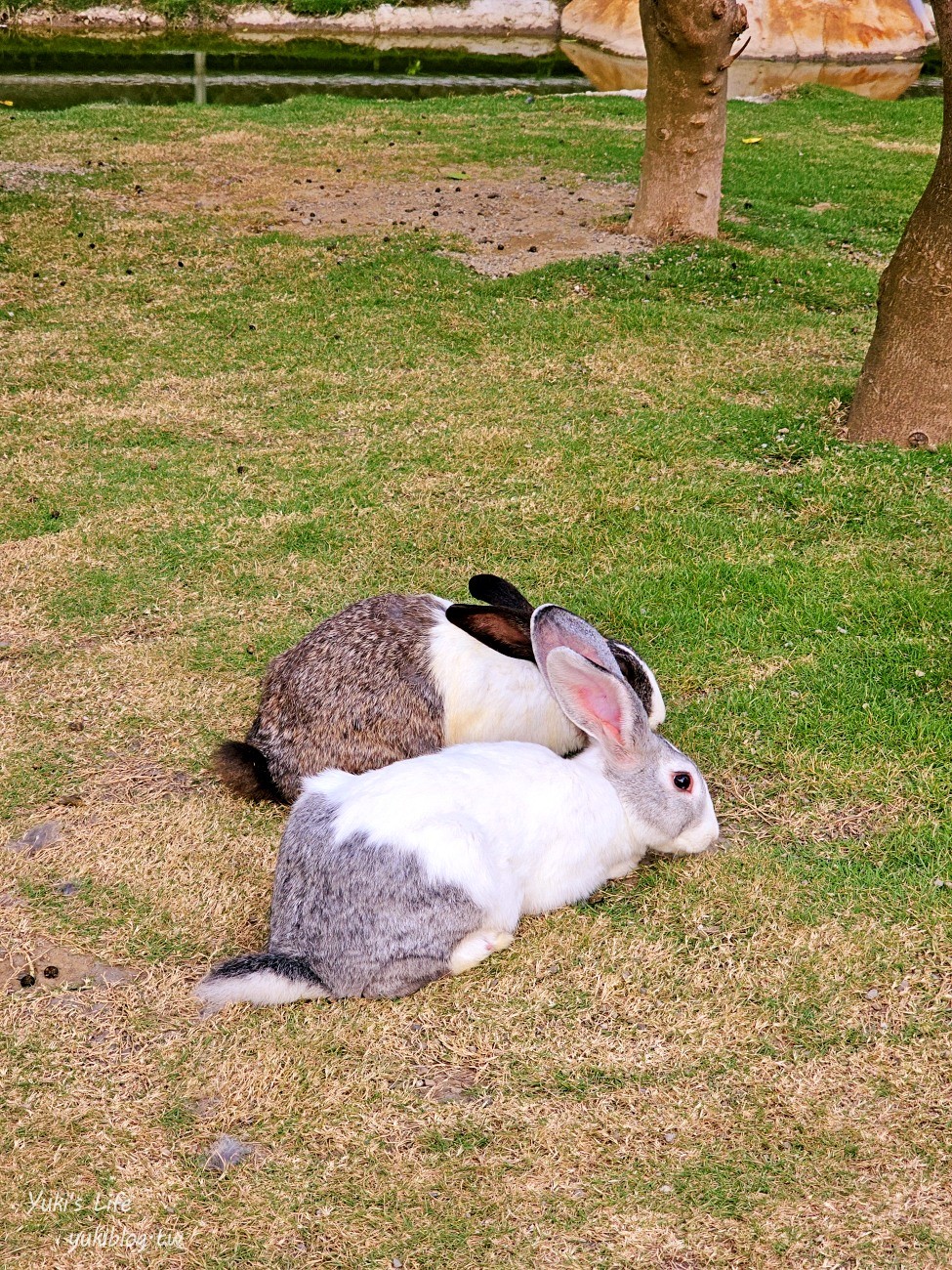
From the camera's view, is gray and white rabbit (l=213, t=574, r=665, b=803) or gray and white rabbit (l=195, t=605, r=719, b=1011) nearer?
gray and white rabbit (l=195, t=605, r=719, b=1011)

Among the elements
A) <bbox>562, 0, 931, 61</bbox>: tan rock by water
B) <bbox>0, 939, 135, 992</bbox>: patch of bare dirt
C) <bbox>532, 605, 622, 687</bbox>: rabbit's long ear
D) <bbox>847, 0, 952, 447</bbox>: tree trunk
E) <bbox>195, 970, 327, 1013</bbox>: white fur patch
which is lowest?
<bbox>0, 939, 135, 992</bbox>: patch of bare dirt

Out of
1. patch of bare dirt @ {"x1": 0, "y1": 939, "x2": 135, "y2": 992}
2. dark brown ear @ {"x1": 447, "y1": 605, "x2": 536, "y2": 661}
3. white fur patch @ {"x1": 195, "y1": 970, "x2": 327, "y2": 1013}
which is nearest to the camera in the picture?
white fur patch @ {"x1": 195, "y1": 970, "x2": 327, "y2": 1013}

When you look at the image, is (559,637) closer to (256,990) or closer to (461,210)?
(256,990)

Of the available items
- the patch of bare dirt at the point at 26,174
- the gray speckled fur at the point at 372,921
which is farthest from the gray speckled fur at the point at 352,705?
the patch of bare dirt at the point at 26,174

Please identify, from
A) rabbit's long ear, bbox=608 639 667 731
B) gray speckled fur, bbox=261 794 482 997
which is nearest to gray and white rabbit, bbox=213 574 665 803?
rabbit's long ear, bbox=608 639 667 731

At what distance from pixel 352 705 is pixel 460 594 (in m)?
1.30

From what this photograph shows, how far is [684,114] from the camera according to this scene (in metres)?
9.34

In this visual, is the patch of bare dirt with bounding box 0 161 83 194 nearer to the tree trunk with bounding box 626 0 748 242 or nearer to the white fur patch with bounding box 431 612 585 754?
the tree trunk with bounding box 626 0 748 242

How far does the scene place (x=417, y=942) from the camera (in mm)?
3389

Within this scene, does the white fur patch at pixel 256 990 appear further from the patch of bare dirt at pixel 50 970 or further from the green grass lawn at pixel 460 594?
the patch of bare dirt at pixel 50 970

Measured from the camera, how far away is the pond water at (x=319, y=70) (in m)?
20.9

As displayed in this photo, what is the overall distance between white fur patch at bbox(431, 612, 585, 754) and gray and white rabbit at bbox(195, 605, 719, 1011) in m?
0.27

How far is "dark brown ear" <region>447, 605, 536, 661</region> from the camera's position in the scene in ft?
13.5

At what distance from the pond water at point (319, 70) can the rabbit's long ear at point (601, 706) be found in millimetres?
17880
